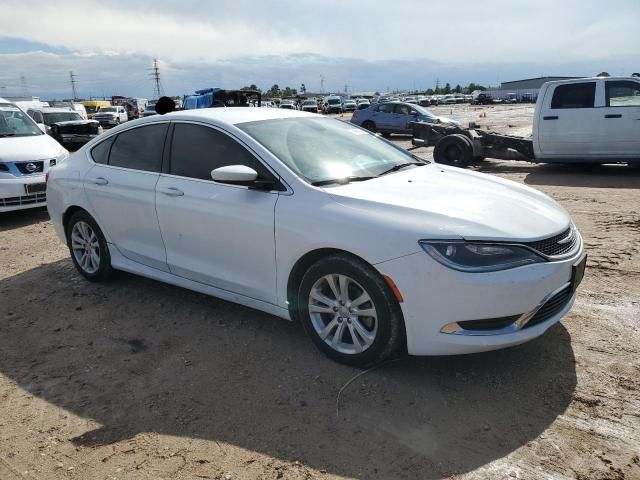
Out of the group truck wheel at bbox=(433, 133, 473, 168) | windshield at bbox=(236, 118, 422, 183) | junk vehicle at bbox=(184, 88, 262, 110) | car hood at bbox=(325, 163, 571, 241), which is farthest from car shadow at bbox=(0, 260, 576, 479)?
junk vehicle at bbox=(184, 88, 262, 110)

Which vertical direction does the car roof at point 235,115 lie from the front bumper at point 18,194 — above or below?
above

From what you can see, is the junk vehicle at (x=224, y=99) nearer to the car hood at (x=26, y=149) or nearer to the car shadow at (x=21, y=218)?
the car hood at (x=26, y=149)

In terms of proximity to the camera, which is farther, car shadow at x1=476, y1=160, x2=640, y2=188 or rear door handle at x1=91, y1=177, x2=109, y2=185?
car shadow at x1=476, y1=160, x2=640, y2=188

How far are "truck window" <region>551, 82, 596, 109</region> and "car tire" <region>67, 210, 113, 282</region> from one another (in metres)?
9.34

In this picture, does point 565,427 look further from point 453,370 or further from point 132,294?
point 132,294

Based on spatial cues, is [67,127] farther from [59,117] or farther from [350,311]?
[350,311]

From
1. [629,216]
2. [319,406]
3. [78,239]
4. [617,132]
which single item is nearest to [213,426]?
[319,406]

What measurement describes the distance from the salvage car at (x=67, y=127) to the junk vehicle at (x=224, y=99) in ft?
28.8

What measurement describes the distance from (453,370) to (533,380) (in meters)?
0.47

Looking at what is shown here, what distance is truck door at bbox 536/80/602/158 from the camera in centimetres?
1033

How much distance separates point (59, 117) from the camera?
21.8 meters

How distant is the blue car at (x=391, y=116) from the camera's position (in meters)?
19.9

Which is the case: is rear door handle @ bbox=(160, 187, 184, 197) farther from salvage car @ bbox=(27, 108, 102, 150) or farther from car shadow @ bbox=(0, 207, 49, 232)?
salvage car @ bbox=(27, 108, 102, 150)

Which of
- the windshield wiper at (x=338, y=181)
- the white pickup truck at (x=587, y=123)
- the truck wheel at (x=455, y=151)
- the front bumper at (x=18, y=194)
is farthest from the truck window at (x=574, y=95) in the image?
the front bumper at (x=18, y=194)
